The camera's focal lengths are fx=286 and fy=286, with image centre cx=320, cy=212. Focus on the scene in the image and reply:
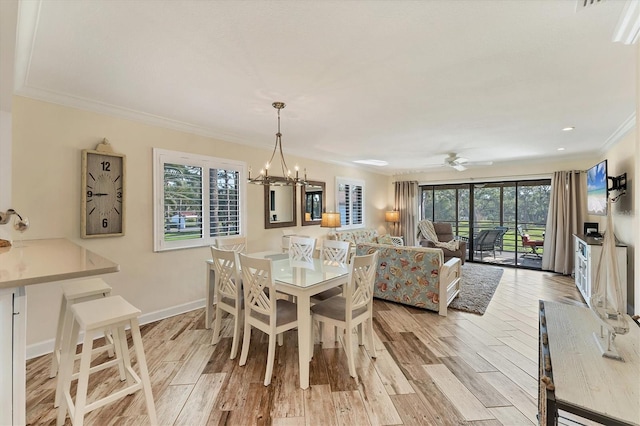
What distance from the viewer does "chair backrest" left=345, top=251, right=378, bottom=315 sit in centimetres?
230

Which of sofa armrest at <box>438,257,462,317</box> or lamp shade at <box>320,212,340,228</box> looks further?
lamp shade at <box>320,212,340,228</box>

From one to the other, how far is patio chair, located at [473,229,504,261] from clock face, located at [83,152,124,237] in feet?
23.3

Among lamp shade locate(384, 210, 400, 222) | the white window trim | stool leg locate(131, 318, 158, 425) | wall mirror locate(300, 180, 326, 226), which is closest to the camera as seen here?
stool leg locate(131, 318, 158, 425)

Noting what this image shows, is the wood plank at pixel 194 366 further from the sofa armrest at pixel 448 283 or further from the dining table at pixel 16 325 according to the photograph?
the sofa armrest at pixel 448 283

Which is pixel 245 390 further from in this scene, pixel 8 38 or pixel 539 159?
pixel 539 159

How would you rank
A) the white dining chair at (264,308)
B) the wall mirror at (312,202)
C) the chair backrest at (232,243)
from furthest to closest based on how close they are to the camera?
the wall mirror at (312,202)
the chair backrest at (232,243)
the white dining chair at (264,308)

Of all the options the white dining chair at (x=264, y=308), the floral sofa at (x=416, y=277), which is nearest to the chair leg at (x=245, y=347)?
the white dining chair at (x=264, y=308)

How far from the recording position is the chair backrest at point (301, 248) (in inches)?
135

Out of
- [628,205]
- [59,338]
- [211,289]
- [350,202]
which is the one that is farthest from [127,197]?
[628,205]

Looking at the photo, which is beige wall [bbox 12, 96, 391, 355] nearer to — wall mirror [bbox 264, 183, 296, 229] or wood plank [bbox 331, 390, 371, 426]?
wall mirror [bbox 264, 183, 296, 229]

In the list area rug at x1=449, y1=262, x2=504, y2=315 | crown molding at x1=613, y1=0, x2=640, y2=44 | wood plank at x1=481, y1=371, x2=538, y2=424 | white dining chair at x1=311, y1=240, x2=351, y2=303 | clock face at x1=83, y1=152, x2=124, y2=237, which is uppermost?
crown molding at x1=613, y1=0, x2=640, y2=44

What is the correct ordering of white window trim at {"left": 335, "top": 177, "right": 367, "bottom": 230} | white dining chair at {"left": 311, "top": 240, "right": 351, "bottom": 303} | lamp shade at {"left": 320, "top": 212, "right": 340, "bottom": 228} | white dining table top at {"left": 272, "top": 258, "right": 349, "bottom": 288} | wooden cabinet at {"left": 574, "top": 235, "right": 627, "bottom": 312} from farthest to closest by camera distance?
white window trim at {"left": 335, "top": 177, "right": 367, "bottom": 230} → lamp shade at {"left": 320, "top": 212, "right": 340, "bottom": 228} → wooden cabinet at {"left": 574, "top": 235, "right": 627, "bottom": 312} → white dining chair at {"left": 311, "top": 240, "right": 351, "bottom": 303} → white dining table top at {"left": 272, "top": 258, "right": 349, "bottom": 288}

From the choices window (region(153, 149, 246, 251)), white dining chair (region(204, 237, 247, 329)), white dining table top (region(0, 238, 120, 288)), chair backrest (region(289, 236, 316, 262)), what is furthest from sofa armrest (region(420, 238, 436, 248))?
white dining table top (region(0, 238, 120, 288))

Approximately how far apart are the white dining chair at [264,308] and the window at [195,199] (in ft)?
5.20
